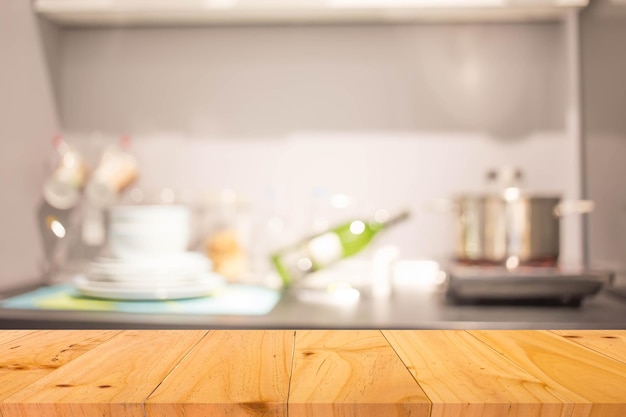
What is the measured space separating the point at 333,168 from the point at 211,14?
514 millimetres

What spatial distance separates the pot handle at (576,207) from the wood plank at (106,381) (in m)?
1.24

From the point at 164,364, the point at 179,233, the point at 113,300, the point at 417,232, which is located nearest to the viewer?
the point at 164,364

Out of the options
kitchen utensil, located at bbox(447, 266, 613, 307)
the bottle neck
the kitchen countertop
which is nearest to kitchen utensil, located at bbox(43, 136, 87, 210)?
the kitchen countertop

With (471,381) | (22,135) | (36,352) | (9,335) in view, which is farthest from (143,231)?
(471,381)

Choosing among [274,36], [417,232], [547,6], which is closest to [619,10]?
[547,6]

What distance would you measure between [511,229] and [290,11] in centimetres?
76

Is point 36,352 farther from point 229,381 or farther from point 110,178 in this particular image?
point 110,178

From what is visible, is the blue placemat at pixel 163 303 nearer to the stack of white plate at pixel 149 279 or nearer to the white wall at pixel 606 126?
the stack of white plate at pixel 149 279

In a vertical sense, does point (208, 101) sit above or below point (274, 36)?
below

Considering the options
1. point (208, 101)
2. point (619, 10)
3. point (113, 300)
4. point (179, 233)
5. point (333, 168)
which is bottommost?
point (113, 300)

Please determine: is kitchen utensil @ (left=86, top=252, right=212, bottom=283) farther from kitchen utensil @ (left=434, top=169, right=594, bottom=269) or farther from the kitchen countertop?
kitchen utensil @ (left=434, top=169, right=594, bottom=269)

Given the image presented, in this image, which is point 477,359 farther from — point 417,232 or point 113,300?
point 417,232

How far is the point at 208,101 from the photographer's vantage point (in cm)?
177

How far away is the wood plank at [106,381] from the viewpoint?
477mm
